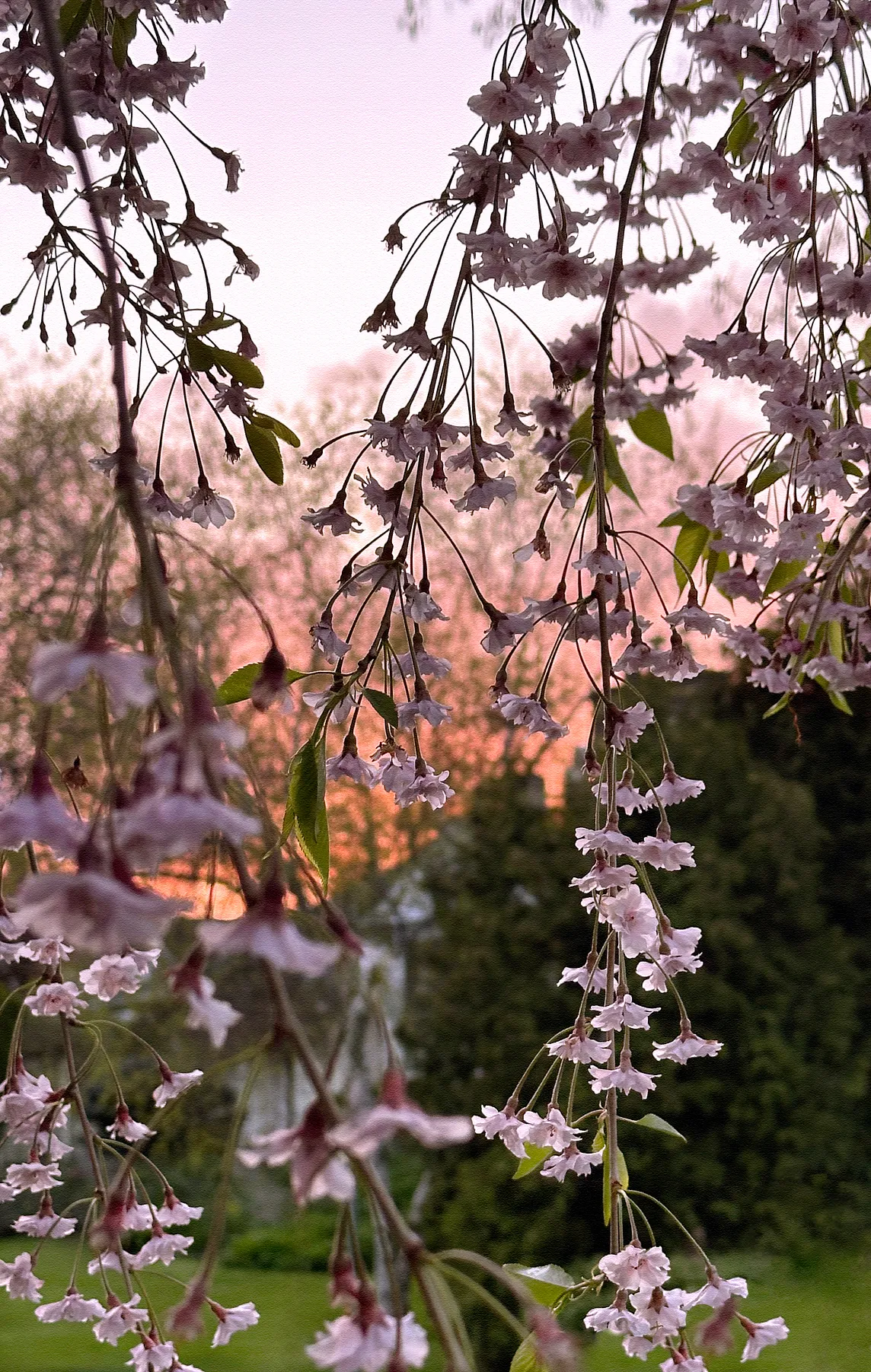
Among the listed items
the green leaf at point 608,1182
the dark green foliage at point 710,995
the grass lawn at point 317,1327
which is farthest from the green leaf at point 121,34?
the grass lawn at point 317,1327

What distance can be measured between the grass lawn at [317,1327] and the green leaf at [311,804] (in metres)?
3.56

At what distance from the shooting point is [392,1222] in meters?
0.23

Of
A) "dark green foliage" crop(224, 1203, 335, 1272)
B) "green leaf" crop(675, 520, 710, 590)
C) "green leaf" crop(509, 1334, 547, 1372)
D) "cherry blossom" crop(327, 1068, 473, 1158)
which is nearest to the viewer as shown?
"cherry blossom" crop(327, 1068, 473, 1158)

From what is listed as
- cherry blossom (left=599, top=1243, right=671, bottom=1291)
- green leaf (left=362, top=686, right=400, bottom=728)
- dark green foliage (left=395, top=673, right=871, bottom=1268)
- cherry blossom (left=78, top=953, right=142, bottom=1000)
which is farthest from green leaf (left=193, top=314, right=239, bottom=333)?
dark green foliage (left=395, top=673, right=871, bottom=1268)

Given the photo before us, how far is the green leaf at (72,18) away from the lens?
60 centimetres

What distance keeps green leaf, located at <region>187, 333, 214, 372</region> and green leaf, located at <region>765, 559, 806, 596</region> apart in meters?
0.43

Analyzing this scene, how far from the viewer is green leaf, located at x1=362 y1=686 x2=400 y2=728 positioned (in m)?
0.58

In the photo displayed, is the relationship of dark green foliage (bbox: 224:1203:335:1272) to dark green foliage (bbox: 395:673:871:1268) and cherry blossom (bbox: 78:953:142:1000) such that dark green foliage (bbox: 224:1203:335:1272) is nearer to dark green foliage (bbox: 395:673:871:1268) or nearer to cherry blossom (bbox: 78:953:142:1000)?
dark green foliage (bbox: 395:673:871:1268)

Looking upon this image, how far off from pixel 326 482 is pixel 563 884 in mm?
2164

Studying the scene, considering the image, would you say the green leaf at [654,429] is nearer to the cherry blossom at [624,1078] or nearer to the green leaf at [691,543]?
the green leaf at [691,543]

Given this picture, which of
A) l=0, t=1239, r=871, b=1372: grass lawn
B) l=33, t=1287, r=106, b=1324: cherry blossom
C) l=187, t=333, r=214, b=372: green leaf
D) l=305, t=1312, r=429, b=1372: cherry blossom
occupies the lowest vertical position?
l=0, t=1239, r=871, b=1372: grass lawn

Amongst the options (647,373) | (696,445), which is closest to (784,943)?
(696,445)

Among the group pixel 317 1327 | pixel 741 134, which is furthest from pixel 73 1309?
pixel 317 1327

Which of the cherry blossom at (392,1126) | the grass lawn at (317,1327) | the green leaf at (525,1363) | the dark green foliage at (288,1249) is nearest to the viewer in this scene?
the cherry blossom at (392,1126)
